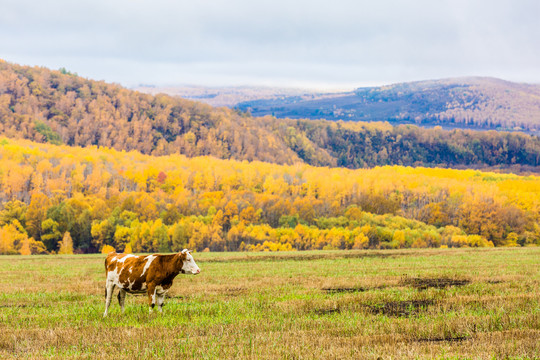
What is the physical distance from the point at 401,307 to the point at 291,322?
4.04m

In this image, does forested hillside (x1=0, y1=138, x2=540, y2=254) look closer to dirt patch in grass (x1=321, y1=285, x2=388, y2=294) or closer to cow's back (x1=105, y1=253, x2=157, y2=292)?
dirt patch in grass (x1=321, y1=285, x2=388, y2=294)

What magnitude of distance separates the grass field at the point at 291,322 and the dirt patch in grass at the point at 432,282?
0.04 m

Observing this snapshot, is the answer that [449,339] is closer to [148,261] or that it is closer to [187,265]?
[187,265]

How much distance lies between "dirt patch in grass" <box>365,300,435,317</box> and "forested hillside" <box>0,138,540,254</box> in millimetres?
86106

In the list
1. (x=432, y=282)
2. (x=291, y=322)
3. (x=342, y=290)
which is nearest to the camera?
(x=291, y=322)

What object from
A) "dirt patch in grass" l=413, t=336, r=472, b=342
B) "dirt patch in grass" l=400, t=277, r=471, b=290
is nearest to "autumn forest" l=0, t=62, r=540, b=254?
"dirt patch in grass" l=400, t=277, r=471, b=290

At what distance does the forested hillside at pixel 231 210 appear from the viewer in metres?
108

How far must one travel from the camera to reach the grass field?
36.7ft

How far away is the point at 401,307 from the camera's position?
16500 millimetres

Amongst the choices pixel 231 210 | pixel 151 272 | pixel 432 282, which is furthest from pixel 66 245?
pixel 151 272

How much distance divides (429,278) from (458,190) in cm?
14022

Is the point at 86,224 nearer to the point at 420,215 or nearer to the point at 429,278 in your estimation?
the point at 420,215

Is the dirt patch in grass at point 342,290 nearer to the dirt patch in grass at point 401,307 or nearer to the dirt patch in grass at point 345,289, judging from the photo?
the dirt patch in grass at point 345,289

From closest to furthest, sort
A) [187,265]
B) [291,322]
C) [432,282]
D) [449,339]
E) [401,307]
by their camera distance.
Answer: [449,339] → [291,322] → [187,265] → [401,307] → [432,282]
